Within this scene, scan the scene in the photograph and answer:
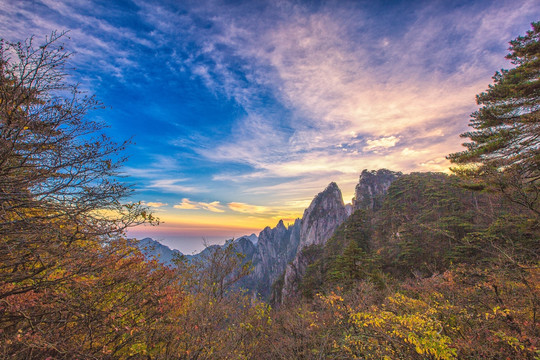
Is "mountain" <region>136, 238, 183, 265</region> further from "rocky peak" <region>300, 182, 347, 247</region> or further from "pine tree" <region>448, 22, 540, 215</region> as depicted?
"rocky peak" <region>300, 182, 347, 247</region>

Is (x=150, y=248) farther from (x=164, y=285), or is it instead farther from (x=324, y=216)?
(x=324, y=216)

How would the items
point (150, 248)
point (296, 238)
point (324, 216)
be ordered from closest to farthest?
point (150, 248), point (324, 216), point (296, 238)

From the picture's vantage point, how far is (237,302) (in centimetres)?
1082

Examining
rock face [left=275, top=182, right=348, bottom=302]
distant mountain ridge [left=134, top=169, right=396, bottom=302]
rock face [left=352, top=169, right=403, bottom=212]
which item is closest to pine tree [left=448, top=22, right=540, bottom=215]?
distant mountain ridge [left=134, top=169, right=396, bottom=302]

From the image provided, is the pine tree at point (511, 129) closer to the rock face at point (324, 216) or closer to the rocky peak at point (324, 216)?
the rock face at point (324, 216)

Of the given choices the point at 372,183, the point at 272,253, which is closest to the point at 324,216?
the point at 372,183

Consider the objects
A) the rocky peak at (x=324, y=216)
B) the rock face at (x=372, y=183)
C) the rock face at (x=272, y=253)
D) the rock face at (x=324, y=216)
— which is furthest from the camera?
the rock face at (x=272, y=253)

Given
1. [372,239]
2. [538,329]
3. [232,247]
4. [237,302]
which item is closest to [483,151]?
[538,329]

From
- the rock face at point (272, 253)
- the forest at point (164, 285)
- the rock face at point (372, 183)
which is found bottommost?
Result: the rock face at point (272, 253)

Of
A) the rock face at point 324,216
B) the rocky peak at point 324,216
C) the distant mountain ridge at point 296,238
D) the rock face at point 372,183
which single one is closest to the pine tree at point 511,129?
the distant mountain ridge at point 296,238

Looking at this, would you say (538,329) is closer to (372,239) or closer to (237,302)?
(237,302)

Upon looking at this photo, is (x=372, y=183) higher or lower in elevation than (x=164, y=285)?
higher

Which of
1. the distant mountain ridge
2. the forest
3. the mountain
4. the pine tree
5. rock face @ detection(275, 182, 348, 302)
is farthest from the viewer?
rock face @ detection(275, 182, 348, 302)

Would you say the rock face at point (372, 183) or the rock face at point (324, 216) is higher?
the rock face at point (372, 183)
